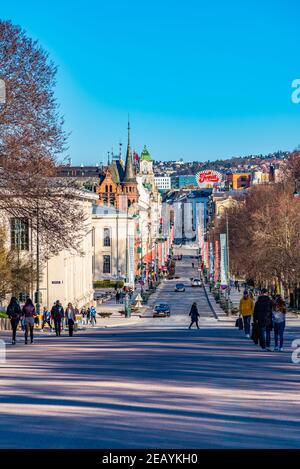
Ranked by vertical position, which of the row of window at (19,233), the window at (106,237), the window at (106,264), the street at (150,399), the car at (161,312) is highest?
the window at (106,237)

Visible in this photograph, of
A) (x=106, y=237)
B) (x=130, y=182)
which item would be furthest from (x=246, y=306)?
(x=130, y=182)

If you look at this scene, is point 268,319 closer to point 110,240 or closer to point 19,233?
point 19,233

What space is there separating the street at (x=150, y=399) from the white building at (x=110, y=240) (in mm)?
100117

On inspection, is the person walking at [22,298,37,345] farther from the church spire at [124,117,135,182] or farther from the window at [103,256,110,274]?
the church spire at [124,117,135,182]

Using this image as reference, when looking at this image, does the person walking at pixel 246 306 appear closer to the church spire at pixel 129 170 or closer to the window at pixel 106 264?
the window at pixel 106 264

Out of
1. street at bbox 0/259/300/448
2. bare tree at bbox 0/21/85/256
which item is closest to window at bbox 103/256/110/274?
bare tree at bbox 0/21/85/256

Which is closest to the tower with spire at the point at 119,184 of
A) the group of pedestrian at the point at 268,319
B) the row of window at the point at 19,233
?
the row of window at the point at 19,233

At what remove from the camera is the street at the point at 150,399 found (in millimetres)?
11758

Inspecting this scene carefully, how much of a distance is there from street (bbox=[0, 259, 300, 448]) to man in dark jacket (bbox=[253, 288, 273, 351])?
2.45ft

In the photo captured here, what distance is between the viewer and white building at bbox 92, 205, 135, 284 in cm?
12569

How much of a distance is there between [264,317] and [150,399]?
11320 millimetres

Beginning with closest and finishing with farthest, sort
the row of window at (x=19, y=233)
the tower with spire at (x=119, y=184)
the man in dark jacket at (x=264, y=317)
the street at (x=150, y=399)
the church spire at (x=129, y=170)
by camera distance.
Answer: the street at (x=150, y=399), the man in dark jacket at (x=264, y=317), the row of window at (x=19, y=233), the tower with spire at (x=119, y=184), the church spire at (x=129, y=170)
